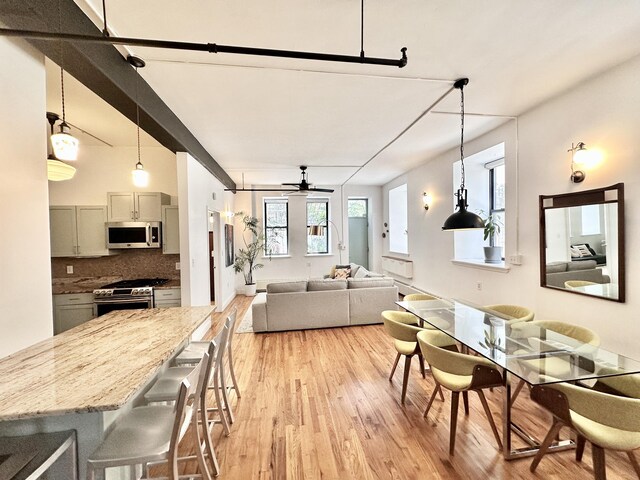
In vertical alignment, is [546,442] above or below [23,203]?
below

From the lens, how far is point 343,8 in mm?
1810

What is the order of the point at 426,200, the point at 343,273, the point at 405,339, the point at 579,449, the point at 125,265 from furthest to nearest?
the point at 343,273
the point at 426,200
the point at 125,265
the point at 405,339
the point at 579,449

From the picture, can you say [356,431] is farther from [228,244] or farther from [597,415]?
[228,244]

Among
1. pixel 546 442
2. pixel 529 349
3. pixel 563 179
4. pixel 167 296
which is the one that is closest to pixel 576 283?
pixel 563 179

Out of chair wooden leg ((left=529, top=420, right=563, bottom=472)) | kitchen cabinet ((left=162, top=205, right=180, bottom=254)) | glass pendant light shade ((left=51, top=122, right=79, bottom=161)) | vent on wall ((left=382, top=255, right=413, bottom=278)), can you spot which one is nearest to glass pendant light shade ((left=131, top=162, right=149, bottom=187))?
glass pendant light shade ((left=51, top=122, right=79, bottom=161))

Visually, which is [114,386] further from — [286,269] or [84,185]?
[286,269]

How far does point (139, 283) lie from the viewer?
4230 millimetres

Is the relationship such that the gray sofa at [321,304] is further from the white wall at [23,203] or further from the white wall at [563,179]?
the white wall at [23,203]

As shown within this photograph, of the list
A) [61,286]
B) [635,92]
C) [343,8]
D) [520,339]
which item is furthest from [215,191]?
[635,92]

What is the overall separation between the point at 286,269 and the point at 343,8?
22.9 feet

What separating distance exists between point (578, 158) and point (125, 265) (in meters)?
6.09

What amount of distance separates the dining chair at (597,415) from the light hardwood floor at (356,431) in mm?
425

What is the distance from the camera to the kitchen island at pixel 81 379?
3.80 ft

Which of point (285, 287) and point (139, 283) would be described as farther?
point (285, 287)
